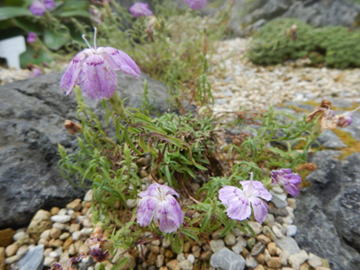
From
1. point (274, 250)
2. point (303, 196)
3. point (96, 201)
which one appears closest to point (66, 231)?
point (96, 201)

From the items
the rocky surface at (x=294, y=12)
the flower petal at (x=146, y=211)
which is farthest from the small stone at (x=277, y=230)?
the rocky surface at (x=294, y=12)

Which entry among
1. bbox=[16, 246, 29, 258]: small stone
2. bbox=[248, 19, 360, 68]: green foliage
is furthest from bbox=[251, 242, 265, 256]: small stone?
bbox=[248, 19, 360, 68]: green foliage

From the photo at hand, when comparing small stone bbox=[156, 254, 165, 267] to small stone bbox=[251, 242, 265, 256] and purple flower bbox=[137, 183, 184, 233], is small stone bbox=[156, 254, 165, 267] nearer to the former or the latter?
purple flower bbox=[137, 183, 184, 233]

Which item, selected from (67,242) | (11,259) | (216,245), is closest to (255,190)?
(216,245)

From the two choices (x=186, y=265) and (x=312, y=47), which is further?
(x=312, y=47)

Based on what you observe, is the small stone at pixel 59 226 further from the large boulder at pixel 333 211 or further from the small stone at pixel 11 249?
the large boulder at pixel 333 211

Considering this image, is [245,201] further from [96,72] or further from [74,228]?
[74,228]

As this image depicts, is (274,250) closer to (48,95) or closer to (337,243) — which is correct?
(337,243)
